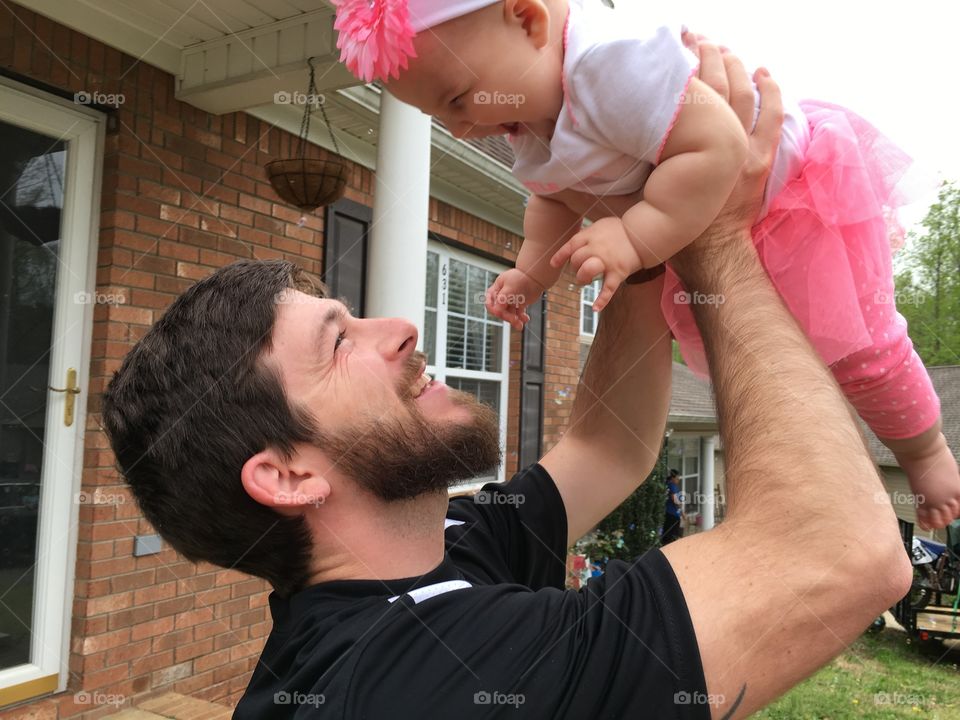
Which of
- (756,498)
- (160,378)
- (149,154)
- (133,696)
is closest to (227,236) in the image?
(149,154)

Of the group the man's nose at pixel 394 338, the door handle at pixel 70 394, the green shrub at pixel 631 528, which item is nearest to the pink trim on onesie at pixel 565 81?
the man's nose at pixel 394 338

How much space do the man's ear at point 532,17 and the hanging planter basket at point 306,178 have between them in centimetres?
254

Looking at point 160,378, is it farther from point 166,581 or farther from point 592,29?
point 166,581

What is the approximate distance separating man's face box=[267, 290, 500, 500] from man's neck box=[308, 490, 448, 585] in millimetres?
38

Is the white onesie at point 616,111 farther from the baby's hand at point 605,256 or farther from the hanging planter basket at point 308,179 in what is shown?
the hanging planter basket at point 308,179

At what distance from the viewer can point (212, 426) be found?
1292mm

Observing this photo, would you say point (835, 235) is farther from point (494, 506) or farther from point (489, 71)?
point (494, 506)

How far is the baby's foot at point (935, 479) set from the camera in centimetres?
164

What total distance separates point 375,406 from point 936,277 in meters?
26.2

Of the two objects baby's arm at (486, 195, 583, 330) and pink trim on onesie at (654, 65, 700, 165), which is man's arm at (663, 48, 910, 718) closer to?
pink trim on onesie at (654, 65, 700, 165)

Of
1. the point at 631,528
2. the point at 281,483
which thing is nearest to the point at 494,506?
the point at 281,483

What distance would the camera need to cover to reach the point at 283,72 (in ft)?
11.3

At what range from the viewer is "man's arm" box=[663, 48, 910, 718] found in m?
0.95

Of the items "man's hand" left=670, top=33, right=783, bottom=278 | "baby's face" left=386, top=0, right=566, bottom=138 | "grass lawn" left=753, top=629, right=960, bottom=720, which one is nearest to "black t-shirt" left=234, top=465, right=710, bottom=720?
"man's hand" left=670, top=33, right=783, bottom=278
